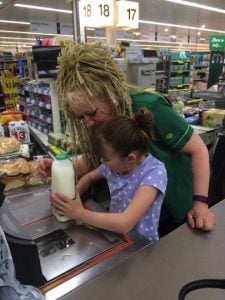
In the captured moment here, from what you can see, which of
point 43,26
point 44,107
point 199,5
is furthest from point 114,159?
point 43,26

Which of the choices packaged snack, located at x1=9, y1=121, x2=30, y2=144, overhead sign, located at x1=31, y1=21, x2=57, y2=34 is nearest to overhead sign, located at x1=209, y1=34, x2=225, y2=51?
overhead sign, located at x1=31, y1=21, x2=57, y2=34

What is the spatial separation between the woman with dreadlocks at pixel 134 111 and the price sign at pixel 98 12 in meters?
4.16

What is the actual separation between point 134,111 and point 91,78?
24 cm

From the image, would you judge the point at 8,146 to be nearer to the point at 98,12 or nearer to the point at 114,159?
the point at 114,159

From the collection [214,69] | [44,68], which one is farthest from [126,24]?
[44,68]

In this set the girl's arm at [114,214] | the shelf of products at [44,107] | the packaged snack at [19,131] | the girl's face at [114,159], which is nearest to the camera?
the girl's arm at [114,214]

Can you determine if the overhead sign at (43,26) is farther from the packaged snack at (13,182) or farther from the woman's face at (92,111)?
the woman's face at (92,111)

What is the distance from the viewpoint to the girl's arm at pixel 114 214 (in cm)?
90

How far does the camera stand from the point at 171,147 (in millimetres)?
1161

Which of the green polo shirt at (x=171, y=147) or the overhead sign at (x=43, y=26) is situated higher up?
the overhead sign at (x=43, y=26)

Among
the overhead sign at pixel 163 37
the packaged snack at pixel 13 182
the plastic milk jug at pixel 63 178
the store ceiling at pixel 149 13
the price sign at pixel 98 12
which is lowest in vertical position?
the packaged snack at pixel 13 182

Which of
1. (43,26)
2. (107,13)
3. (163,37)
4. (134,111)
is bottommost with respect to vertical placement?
(134,111)

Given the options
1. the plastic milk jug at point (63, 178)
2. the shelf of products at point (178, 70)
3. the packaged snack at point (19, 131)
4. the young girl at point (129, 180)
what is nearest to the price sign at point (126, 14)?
the shelf of products at point (178, 70)

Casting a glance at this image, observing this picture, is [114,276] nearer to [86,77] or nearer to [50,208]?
[50,208]
